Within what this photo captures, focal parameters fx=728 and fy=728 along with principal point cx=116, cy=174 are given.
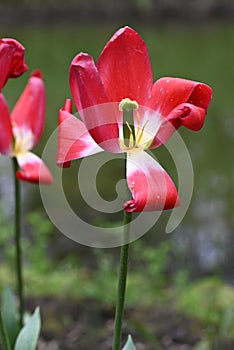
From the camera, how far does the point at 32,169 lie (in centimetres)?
139

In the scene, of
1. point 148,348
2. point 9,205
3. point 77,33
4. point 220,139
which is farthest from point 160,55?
point 148,348

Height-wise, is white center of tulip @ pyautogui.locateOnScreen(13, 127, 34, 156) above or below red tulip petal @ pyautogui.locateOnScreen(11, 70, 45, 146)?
below

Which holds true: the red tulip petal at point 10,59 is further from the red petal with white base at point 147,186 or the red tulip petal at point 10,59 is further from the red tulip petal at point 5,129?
the red petal with white base at point 147,186

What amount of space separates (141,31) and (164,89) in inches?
682

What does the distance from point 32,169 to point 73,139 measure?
0.41 m

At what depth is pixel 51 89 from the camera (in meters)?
10.1

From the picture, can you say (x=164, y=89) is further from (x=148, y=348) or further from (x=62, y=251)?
(x=62, y=251)

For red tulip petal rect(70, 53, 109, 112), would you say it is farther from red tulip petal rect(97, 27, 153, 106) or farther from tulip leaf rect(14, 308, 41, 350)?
tulip leaf rect(14, 308, 41, 350)

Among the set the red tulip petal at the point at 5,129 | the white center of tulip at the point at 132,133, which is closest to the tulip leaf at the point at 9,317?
the red tulip petal at the point at 5,129

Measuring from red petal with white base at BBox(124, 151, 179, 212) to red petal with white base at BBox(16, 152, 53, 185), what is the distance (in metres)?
0.41

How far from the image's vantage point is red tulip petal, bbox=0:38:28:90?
1.04m

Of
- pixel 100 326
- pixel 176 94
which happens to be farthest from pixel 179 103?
pixel 100 326

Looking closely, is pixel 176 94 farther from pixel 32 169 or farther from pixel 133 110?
pixel 32 169

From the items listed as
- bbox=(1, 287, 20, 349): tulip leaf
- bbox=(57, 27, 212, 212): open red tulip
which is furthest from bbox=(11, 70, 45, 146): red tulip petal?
bbox=(57, 27, 212, 212): open red tulip
